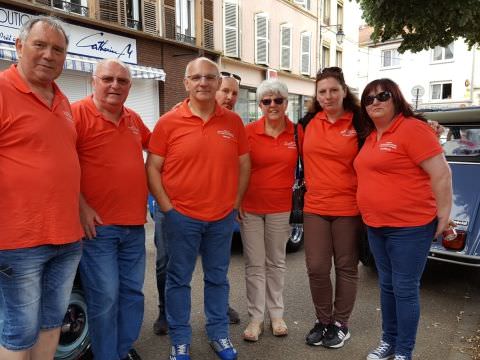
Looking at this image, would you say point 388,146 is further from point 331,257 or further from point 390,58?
point 390,58

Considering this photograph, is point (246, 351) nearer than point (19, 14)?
Yes

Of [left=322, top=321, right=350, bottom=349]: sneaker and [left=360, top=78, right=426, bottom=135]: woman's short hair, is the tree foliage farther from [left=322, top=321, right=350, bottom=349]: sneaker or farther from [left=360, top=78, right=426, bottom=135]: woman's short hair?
[left=322, top=321, right=350, bottom=349]: sneaker

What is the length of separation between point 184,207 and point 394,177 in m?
1.32

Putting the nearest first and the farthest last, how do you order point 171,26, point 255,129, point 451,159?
point 255,129, point 451,159, point 171,26

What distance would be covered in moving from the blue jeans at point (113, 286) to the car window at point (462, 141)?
3.70 meters

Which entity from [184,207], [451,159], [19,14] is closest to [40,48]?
[184,207]

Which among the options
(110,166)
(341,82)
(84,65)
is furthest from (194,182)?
(84,65)

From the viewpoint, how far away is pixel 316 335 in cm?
329

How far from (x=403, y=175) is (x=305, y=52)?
68.8 feet

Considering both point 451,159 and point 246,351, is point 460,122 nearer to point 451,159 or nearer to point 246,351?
point 451,159

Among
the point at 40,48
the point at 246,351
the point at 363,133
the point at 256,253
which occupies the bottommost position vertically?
the point at 246,351

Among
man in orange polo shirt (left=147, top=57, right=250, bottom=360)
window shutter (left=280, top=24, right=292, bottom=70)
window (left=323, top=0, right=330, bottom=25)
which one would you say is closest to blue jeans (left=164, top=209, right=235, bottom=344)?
man in orange polo shirt (left=147, top=57, right=250, bottom=360)

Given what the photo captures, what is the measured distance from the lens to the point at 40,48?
2051mm

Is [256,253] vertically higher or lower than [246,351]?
higher
